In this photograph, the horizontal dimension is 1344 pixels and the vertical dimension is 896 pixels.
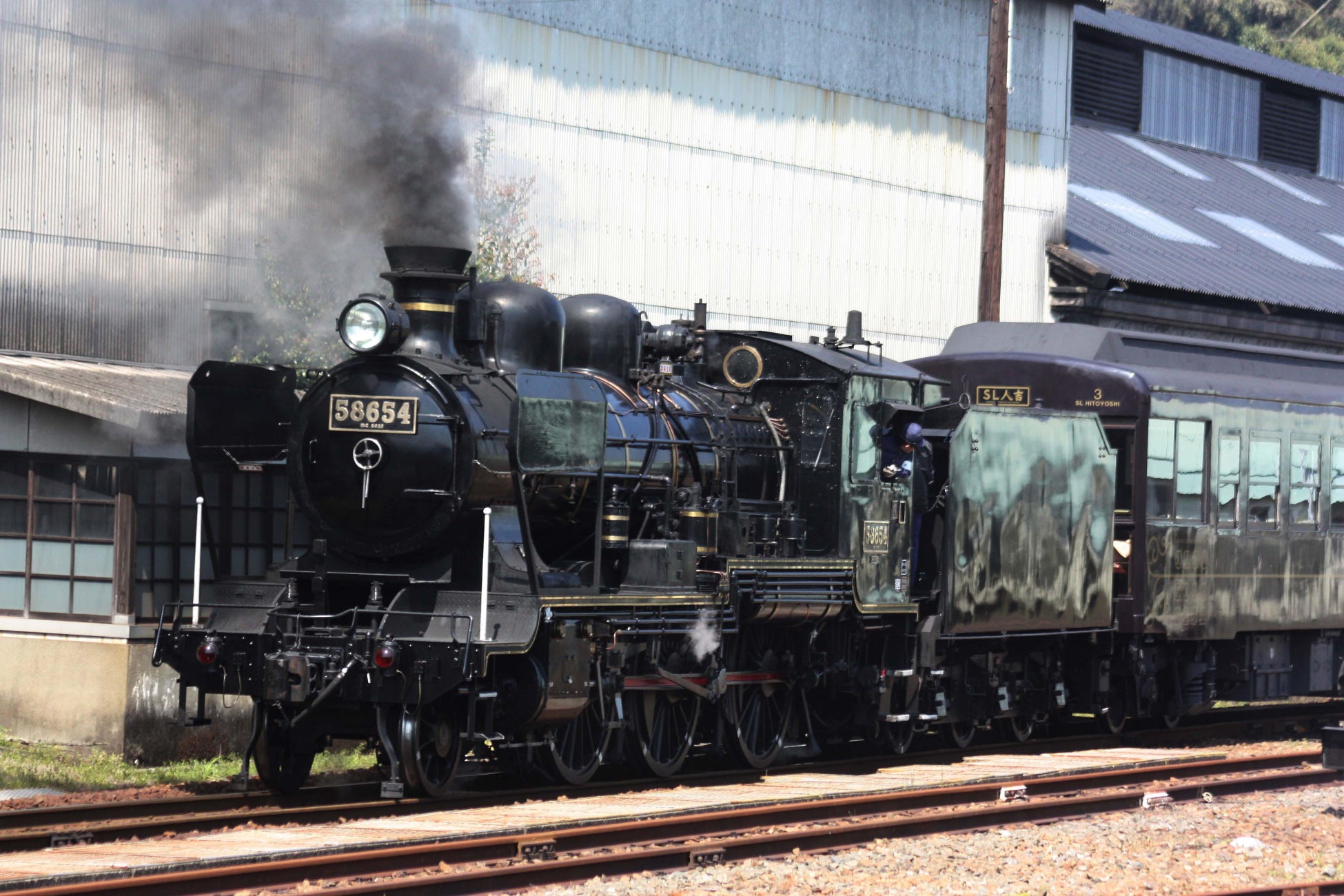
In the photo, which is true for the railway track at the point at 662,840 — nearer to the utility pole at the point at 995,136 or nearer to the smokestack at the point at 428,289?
the smokestack at the point at 428,289

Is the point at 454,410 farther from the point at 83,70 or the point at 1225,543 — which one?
the point at 1225,543

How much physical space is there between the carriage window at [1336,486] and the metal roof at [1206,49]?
1871 cm

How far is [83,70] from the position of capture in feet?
48.1

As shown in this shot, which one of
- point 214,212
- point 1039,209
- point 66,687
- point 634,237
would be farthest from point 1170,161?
point 66,687

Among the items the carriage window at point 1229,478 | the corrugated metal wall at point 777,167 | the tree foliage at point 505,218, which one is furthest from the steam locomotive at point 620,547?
the corrugated metal wall at point 777,167

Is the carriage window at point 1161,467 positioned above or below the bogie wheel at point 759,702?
above

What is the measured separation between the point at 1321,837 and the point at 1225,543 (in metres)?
5.91

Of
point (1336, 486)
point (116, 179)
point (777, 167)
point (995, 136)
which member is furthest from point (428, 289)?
point (777, 167)

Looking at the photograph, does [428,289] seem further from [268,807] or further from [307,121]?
[307,121]

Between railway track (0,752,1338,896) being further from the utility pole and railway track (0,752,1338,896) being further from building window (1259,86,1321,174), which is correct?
building window (1259,86,1321,174)

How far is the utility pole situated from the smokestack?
9.43 m

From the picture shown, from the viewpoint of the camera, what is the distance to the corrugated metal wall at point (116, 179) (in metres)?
14.4

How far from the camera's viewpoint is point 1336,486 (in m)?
17.9

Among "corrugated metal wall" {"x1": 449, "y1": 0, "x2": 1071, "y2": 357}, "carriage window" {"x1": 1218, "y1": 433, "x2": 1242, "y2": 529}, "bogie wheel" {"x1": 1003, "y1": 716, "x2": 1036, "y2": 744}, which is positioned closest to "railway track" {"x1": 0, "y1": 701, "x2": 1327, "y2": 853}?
"bogie wheel" {"x1": 1003, "y1": 716, "x2": 1036, "y2": 744}
